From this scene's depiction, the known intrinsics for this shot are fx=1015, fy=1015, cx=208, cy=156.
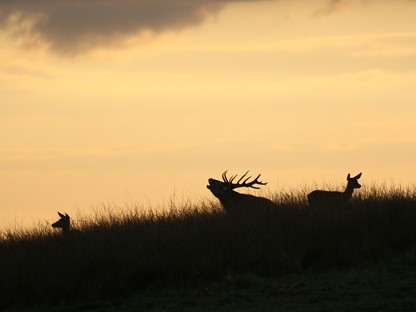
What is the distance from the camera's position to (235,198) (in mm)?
24172

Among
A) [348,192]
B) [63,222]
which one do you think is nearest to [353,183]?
[348,192]

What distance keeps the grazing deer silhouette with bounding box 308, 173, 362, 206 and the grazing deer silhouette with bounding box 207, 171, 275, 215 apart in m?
1.10

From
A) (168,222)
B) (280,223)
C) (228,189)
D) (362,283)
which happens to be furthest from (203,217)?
(362,283)

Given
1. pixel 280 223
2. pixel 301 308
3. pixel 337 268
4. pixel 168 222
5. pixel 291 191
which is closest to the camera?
pixel 301 308

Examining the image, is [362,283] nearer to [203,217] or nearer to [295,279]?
[295,279]

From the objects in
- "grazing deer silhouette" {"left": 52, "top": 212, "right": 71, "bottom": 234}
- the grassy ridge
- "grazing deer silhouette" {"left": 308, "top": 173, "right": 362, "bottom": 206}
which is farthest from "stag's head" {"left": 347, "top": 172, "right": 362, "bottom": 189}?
"grazing deer silhouette" {"left": 52, "top": 212, "right": 71, "bottom": 234}

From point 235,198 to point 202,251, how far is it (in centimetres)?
638

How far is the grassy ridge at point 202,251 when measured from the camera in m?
17.3

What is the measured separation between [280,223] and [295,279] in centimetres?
268

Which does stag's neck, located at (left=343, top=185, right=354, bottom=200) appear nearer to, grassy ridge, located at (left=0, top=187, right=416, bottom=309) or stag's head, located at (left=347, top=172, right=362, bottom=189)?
stag's head, located at (left=347, top=172, right=362, bottom=189)

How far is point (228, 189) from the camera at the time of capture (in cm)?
2495

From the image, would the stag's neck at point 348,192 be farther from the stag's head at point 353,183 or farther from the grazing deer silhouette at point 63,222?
the grazing deer silhouette at point 63,222

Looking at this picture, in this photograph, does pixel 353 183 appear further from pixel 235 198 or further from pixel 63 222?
pixel 63 222

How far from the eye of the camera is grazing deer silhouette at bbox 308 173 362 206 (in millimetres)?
21859
